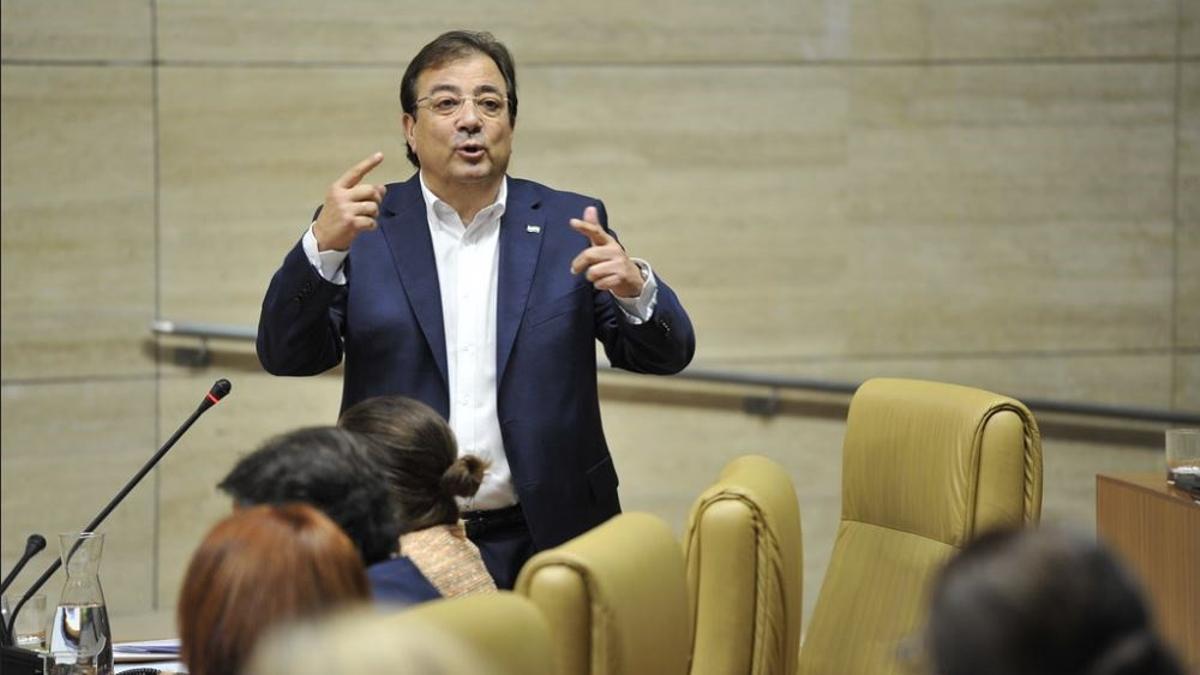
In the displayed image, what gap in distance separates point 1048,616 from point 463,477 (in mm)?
1339

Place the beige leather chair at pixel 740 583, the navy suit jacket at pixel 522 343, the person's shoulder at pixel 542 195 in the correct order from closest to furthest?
the beige leather chair at pixel 740 583 → the navy suit jacket at pixel 522 343 → the person's shoulder at pixel 542 195

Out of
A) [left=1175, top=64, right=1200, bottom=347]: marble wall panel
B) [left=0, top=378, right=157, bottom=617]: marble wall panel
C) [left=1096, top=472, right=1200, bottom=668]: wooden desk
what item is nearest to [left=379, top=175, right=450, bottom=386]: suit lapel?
[left=1096, top=472, right=1200, bottom=668]: wooden desk

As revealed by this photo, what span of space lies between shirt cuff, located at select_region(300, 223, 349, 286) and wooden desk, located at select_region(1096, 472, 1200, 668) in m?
1.48

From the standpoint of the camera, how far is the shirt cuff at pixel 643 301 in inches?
114

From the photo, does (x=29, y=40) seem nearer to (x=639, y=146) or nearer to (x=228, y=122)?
(x=228, y=122)

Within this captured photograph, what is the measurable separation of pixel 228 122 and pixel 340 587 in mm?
3640

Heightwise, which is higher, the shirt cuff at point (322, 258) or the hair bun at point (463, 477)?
the shirt cuff at point (322, 258)

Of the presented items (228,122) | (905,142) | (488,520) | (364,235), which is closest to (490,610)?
(488,520)

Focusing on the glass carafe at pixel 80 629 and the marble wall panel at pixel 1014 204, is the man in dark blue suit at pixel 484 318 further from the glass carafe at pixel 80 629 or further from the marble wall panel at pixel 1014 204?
the marble wall panel at pixel 1014 204

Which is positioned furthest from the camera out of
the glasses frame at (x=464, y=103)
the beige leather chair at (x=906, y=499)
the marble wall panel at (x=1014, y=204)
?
the marble wall panel at (x=1014, y=204)

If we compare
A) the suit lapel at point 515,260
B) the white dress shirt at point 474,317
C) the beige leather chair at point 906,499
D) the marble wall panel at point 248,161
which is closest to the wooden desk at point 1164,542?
the beige leather chair at point 906,499

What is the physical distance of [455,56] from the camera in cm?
312

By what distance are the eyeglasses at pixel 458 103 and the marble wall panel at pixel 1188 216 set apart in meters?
3.07

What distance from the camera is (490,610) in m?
1.48
